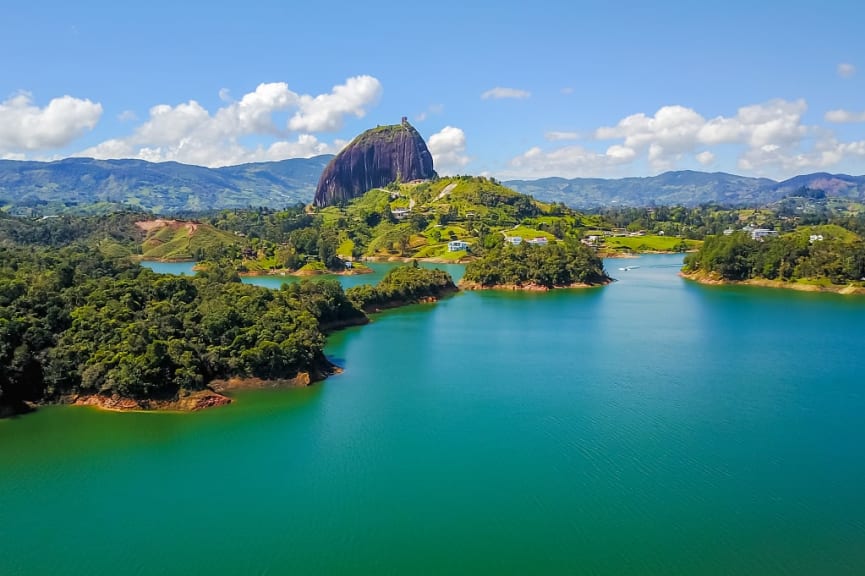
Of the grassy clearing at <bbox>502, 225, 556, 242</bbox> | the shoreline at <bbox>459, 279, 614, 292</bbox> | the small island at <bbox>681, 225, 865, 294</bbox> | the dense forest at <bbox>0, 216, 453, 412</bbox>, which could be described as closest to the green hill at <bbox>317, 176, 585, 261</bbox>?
the grassy clearing at <bbox>502, 225, 556, 242</bbox>

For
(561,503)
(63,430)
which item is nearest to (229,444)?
(63,430)

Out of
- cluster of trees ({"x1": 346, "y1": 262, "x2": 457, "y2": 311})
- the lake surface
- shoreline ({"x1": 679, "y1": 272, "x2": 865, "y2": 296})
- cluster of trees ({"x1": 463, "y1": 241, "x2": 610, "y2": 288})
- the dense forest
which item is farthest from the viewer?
cluster of trees ({"x1": 463, "y1": 241, "x2": 610, "y2": 288})

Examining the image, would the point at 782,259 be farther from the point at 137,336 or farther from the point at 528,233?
the point at 137,336

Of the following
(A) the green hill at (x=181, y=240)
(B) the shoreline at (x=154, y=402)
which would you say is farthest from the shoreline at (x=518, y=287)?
(B) the shoreline at (x=154, y=402)

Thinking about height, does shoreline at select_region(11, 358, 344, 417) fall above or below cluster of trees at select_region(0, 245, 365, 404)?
below

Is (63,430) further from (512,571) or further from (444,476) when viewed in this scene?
(512,571)

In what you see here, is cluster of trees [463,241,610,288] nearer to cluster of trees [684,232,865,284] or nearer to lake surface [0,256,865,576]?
cluster of trees [684,232,865,284]
